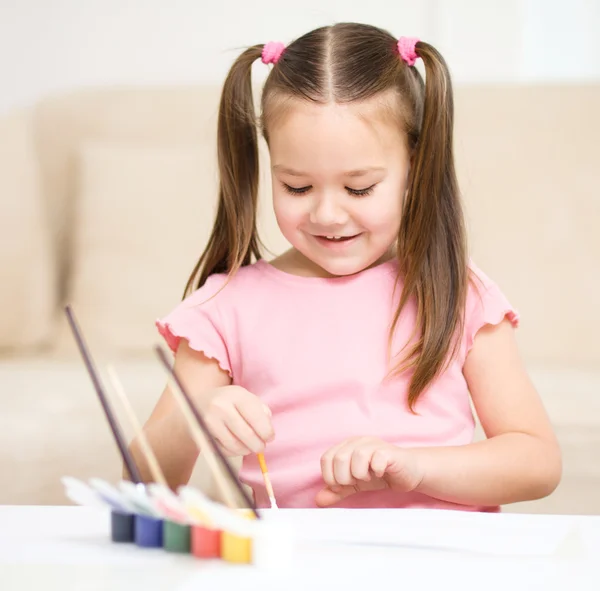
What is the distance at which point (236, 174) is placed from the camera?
43.9 inches

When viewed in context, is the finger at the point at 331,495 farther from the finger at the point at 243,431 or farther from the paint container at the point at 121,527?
the paint container at the point at 121,527

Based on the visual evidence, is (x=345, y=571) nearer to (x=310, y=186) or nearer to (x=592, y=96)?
(x=310, y=186)

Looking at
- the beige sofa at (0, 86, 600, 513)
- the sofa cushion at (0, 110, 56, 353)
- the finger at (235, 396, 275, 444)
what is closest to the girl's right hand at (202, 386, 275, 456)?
the finger at (235, 396, 275, 444)

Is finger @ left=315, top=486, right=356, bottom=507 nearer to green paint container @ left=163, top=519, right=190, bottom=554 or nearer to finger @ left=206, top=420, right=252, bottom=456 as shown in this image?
finger @ left=206, top=420, right=252, bottom=456

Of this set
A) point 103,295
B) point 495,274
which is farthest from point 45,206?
point 495,274

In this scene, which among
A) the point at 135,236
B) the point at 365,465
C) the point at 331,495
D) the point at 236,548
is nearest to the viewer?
the point at 236,548

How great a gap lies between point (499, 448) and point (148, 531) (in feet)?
1.56

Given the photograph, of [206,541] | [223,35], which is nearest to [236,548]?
[206,541]

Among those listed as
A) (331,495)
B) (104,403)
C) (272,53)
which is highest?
(272,53)

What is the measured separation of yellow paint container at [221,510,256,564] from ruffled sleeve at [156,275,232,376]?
492 millimetres

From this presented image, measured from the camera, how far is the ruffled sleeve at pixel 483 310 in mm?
1044

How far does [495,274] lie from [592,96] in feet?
1.45

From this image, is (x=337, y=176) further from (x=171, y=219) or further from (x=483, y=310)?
(x=171, y=219)

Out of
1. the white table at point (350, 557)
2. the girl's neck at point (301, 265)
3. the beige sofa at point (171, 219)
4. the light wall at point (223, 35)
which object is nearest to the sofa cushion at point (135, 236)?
the beige sofa at point (171, 219)
